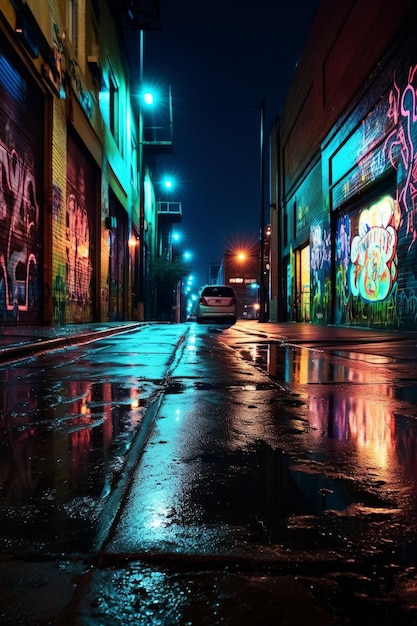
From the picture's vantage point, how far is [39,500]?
145 cm

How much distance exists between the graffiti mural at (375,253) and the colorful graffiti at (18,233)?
9.16 metres

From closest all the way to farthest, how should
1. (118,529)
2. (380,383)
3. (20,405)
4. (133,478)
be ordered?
(118,529), (133,478), (20,405), (380,383)

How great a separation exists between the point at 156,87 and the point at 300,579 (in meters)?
30.4

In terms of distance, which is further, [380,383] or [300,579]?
[380,383]

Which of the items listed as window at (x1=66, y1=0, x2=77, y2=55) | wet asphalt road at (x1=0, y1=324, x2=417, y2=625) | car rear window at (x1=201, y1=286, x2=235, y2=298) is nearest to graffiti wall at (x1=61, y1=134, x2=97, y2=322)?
window at (x1=66, y1=0, x2=77, y2=55)

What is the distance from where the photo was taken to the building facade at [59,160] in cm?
1045

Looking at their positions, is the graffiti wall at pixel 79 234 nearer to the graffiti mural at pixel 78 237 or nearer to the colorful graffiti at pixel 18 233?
the graffiti mural at pixel 78 237

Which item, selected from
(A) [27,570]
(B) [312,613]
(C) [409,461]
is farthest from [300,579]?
(C) [409,461]

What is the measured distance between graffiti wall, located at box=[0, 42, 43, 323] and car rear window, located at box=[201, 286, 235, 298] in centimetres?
1034

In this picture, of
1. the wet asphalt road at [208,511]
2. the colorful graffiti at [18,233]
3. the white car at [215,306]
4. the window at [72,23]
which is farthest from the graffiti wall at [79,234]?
the wet asphalt road at [208,511]

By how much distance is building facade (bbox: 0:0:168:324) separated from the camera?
10.4m

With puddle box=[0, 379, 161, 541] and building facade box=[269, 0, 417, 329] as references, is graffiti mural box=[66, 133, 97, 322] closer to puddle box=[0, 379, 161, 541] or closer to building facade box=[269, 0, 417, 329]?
building facade box=[269, 0, 417, 329]

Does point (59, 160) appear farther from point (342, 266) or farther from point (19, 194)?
point (342, 266)

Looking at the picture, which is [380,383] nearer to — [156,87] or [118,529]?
[118,529]
